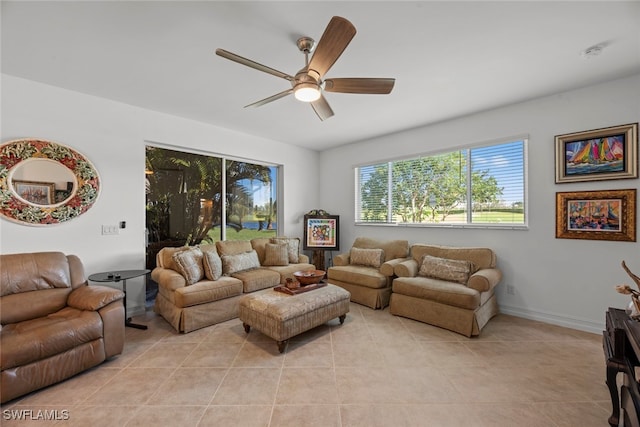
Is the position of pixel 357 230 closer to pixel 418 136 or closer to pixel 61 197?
pixel 418 136

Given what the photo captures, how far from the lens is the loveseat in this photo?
2969 mm

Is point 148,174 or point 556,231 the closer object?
point 556,231

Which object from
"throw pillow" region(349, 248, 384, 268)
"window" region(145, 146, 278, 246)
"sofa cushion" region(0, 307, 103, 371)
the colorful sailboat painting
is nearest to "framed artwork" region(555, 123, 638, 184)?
the colorful sailboat painting

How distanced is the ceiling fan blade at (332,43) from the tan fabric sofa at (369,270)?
8.91 ft

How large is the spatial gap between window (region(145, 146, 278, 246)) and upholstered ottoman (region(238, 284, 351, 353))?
6.29 ft

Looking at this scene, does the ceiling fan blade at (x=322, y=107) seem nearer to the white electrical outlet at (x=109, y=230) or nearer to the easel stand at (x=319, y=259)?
the white electrical outlet at (x=109, y=230)

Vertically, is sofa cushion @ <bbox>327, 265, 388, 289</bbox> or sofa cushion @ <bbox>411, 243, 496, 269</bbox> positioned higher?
sofa cushion @ <bbox>411, 243, 496, 269</bbox>

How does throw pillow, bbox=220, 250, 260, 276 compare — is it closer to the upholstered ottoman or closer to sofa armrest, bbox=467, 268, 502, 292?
the upholstered ottoman

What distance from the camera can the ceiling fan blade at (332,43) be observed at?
5.09 ft

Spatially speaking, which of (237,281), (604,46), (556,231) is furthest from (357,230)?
(604,46)

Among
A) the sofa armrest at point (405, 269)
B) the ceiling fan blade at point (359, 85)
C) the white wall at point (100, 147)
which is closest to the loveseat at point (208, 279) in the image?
the white wall at point (100, 147)

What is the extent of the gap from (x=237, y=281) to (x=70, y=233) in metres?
1.91

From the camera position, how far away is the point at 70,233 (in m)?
2.96

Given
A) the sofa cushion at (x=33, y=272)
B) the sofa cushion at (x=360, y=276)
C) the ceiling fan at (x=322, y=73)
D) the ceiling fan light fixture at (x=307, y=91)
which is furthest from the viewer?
the sofa cushion at (x=360, y=276)
